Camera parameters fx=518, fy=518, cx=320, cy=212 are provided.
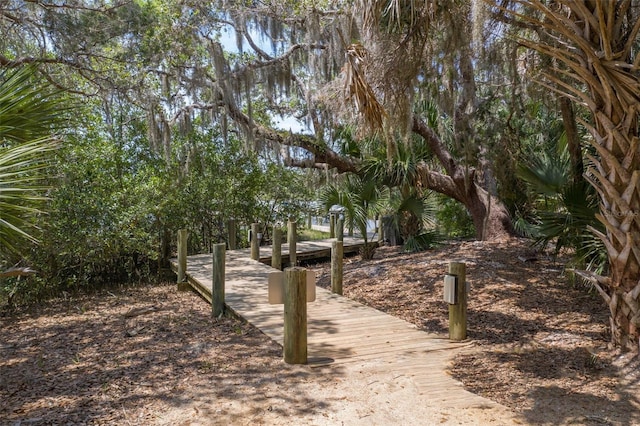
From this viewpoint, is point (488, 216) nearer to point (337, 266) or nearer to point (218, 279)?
point (337, 266)

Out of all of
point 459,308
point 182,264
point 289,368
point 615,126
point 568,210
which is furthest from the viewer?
point 182,264

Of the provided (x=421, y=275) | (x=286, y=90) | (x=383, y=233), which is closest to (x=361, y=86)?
(x=421, y=275)

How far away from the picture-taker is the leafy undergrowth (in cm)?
370

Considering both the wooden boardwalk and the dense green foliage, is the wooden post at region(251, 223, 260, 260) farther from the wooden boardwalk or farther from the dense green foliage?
the wooden boardwalk

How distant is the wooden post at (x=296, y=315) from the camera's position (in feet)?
14.9

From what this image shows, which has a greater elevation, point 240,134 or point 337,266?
point 240,134

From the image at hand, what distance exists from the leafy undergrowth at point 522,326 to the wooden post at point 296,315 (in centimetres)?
135

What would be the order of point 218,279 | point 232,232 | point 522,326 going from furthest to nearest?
point 232,232 → point 218,279 → point 522,326

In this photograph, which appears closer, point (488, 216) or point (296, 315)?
point (296, 315)

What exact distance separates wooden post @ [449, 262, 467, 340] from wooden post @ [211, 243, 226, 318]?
2885 mm

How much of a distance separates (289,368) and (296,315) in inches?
18.0

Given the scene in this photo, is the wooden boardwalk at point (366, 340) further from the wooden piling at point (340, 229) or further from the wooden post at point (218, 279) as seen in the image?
the wooden piling at point (340, 229)

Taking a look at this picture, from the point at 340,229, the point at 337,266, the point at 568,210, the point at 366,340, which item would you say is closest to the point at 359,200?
the point at 340,229

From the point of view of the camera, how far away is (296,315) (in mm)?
4547
